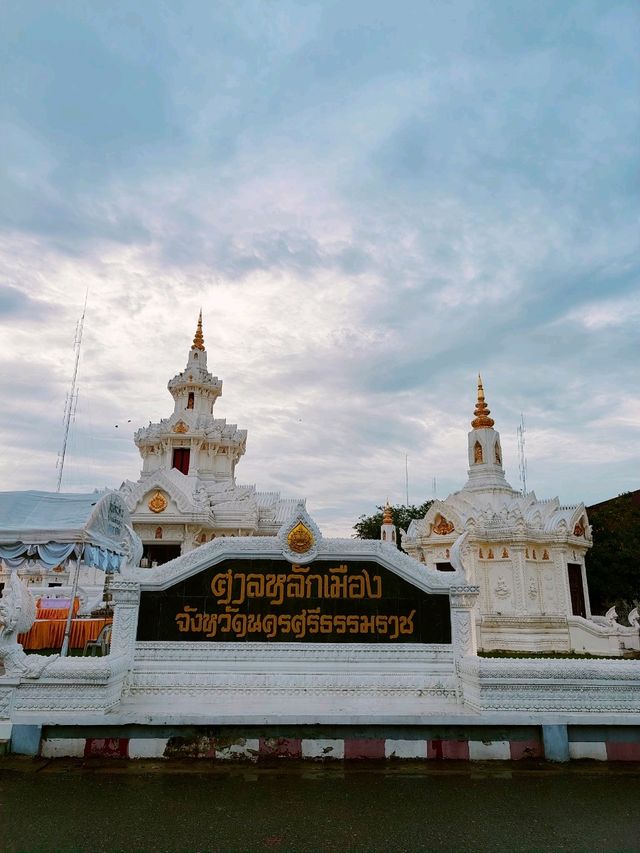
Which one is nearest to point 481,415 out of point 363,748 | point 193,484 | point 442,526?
point 442,526

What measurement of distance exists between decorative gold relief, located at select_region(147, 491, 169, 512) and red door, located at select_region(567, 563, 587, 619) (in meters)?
17.5

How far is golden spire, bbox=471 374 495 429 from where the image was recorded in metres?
22.2

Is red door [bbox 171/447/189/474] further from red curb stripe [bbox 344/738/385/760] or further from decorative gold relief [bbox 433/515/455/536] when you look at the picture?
red curb stripe [bbox 344/738/385/760]

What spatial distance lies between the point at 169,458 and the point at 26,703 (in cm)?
2617

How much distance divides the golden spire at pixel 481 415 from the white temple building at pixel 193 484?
10.6 m

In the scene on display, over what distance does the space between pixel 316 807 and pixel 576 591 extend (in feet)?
54.4

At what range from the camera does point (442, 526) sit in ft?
65.1

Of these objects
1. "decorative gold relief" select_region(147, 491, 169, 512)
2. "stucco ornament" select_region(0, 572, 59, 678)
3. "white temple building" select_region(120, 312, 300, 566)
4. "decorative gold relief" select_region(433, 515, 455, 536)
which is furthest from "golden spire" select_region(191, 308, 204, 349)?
"stucco ornament" select_region(0, 572, 59, 678)

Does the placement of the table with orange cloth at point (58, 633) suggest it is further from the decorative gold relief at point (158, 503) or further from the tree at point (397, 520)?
the tree at point (397, 520)

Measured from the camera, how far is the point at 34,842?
13.0 feet

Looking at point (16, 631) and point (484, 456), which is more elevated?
point (484, 456)

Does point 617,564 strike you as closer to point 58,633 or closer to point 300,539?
point 300,539

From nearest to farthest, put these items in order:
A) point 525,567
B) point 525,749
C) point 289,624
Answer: point 525,749, point 289,624, point 525,567

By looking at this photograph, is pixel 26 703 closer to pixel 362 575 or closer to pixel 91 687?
pixel 91 687
